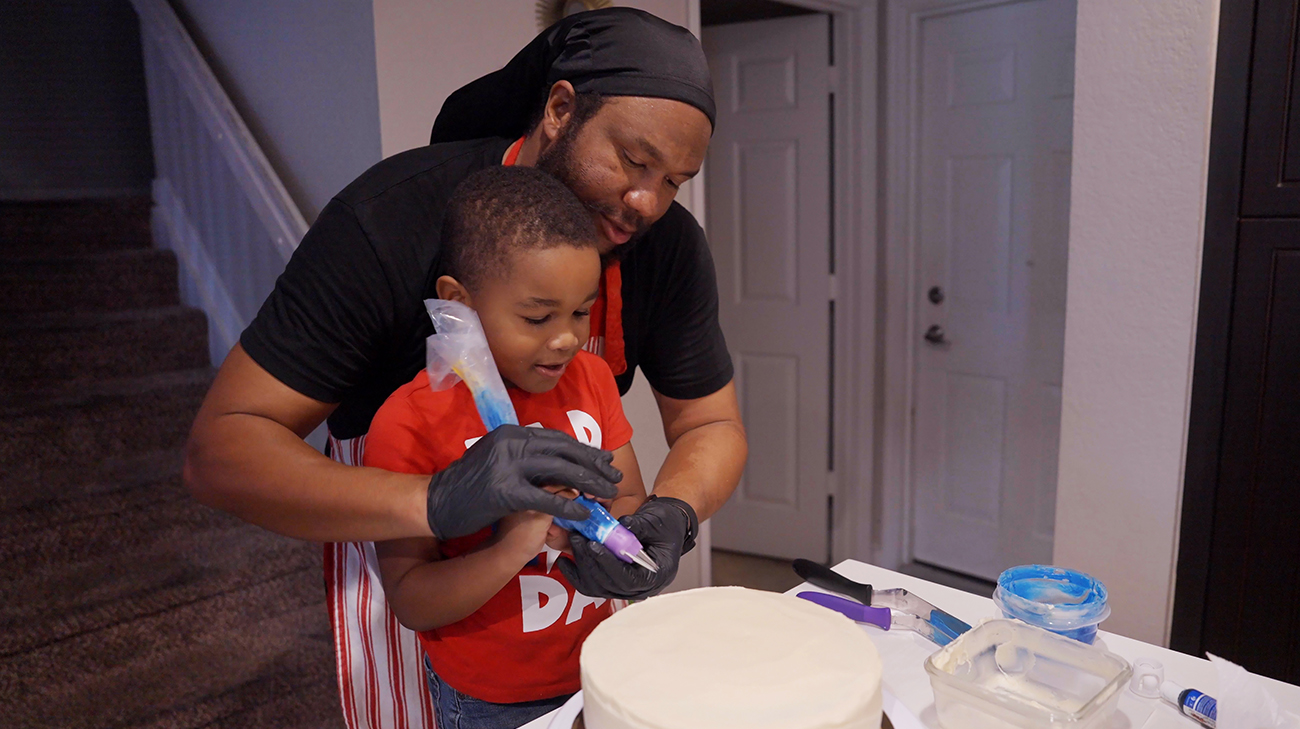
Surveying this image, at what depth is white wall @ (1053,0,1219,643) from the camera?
1988 millimetres


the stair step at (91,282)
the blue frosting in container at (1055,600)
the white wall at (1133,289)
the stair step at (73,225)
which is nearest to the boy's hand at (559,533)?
the blue frosting in container at (1055,600)

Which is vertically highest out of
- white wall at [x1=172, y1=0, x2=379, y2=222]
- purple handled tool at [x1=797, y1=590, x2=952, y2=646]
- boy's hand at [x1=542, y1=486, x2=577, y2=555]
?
white wall at [x1=172, y1=0, x2=379, y2=222]

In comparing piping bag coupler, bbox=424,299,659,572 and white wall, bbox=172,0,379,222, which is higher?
white wall, bbox=172,0,379,222

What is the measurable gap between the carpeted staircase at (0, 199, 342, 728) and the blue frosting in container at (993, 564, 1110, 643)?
193 cm

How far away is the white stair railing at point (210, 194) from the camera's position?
2.57 m

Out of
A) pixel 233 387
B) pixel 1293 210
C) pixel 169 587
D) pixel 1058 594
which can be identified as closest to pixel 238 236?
pixel 169 587

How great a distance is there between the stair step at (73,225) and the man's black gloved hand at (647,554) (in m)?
3.11

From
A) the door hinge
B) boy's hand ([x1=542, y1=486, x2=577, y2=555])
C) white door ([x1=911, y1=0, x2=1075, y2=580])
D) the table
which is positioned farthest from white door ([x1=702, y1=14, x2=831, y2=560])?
boy's hand ([x1=542, y1=486, x2=577, y2=555])

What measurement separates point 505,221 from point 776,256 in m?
2.73

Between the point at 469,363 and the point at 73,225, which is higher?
the point at 73,225

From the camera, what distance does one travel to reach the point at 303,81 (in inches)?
95.4

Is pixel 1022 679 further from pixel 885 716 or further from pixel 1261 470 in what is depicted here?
pixel 1261 470

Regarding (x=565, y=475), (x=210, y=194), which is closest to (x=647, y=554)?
(x=565, y=475)

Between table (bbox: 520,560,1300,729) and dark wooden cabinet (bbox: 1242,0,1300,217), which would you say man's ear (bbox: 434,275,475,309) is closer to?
table (bbox: 520,560,1300,729)
